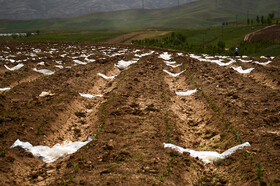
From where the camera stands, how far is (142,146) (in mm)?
5605

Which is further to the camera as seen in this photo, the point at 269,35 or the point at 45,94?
the point at 269,35

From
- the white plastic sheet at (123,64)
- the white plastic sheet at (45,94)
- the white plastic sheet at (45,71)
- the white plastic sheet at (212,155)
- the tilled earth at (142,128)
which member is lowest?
the white plastic sheet at (212,155)

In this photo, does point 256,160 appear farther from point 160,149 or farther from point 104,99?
point 104,99

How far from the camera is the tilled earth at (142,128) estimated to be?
15.1 feet

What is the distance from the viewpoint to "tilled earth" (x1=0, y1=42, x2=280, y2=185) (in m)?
4.61

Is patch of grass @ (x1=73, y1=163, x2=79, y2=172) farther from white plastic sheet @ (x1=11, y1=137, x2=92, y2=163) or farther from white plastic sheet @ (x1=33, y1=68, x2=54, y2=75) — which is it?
white plastic sheet @ (x1=33, y1=68, x2=54, y2=75)

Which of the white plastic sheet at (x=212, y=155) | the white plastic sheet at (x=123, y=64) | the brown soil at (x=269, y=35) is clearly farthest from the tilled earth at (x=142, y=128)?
the brown soil at (x=269, y=35)

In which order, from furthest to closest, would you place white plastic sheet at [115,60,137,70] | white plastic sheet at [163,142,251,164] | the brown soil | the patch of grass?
the brown soil → white plastic sheet at [115,60,137,70] → white plastic sheet at [163,142,251,164] → the patch of grass

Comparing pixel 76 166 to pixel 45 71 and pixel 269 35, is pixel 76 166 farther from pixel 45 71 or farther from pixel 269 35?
pixel 269 35

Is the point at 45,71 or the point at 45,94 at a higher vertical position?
the point at 45,71

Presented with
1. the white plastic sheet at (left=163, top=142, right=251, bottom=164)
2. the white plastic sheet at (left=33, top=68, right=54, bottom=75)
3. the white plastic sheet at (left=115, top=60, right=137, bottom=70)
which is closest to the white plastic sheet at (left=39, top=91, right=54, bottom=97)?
the white plastic sheet at (left=33, top=68, right=54, bottom=75)

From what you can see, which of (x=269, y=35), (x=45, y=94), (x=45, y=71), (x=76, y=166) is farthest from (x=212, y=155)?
(x=269, y=35)

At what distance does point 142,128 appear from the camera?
6.66 meters

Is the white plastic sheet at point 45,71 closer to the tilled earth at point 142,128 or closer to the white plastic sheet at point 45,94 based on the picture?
the tilled earth at point 142,128
